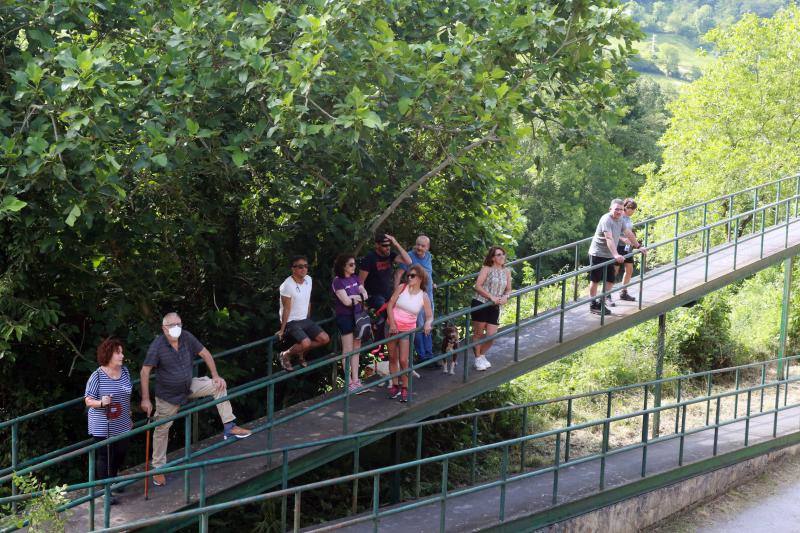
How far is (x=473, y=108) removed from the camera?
963 cm

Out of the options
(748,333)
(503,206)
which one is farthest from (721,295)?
(503,206)

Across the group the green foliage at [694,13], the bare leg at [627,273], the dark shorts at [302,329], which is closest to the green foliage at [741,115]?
the bare leg at [627,273]

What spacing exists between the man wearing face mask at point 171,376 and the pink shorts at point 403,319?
2.10 meters

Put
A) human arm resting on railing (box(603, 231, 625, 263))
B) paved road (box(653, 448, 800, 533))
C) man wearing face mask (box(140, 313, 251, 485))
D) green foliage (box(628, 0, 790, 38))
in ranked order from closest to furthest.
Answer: man wearing face mask (box(140, 313, 251, 485)), paved road (box(653, 448, 800, 533)), human arm resting on railing (box(603, 231, 625, 263)), green foliage (box(628, 0, 790, 38))

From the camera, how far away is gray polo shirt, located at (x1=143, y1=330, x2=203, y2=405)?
27.5 ft

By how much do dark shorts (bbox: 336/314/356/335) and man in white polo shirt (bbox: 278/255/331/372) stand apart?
22cm

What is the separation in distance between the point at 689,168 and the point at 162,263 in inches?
800

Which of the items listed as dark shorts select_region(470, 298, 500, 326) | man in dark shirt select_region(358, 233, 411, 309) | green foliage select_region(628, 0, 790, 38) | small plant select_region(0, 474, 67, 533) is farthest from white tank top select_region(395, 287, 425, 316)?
green foliage select_region(628, 0, 790, 38)

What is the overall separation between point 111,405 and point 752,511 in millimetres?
7985

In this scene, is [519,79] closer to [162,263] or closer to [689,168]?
[162,263]

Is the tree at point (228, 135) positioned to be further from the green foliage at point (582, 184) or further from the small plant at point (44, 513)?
the green foliage at point (582, 184)

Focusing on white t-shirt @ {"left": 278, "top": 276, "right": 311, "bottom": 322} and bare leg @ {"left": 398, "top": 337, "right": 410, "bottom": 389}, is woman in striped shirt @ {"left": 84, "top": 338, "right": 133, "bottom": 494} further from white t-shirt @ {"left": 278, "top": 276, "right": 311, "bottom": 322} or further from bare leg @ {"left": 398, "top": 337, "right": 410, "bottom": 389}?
bare leg @ {"left": 398, "top": 337, "right": 410, "bottom": 389}

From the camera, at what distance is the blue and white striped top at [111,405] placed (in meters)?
8.12

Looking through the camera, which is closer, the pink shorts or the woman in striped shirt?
the woman in striped shirt
